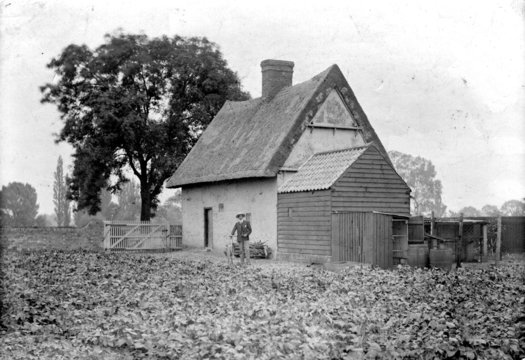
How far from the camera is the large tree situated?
36969 mm

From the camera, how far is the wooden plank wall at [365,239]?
19156mm

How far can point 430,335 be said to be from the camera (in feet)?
28.8

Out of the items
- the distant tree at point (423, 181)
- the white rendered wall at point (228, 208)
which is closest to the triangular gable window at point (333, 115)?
the white rendered wall at point (228, 208)

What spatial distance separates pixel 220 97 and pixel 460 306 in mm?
29163

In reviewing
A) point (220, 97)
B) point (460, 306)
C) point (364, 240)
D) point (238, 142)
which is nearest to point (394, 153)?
point (220, 97)

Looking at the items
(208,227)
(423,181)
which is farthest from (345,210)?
(423,181)

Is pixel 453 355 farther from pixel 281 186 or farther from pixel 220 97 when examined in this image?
pixel 220 97

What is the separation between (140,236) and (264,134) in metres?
9.96

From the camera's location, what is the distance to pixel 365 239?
63.8 ft

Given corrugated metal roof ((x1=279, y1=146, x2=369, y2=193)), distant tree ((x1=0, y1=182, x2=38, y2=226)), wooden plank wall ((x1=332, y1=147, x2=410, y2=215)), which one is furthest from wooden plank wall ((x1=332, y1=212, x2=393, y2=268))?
distant tree ((x1=0, y1=182, x2=38, y2=226))

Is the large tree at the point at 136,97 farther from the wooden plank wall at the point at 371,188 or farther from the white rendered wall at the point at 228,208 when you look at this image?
the wooden plank wall at the point at 371,188

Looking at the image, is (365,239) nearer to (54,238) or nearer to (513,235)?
(513,235)

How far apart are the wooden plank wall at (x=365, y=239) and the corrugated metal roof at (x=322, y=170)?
157 centimetres

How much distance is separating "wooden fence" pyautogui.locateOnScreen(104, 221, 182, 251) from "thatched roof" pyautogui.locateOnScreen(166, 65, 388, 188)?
2754 mm
